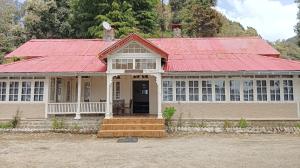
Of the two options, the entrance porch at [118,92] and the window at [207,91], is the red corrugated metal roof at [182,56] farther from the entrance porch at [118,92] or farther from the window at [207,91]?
the entrance porch at [118,92]

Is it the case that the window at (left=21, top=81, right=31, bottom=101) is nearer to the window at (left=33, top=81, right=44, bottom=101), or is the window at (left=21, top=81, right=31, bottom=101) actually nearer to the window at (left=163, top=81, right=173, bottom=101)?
the window at (left=33, top=81, right=44, bottom=101)

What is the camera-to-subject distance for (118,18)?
96.5 feet

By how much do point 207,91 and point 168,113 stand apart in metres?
2.34

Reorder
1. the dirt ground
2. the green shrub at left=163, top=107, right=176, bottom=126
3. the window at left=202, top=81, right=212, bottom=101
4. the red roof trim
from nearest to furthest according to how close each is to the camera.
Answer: the dirt ground → the red roof trim → the green shrub at left=163, top=107, right=176, bottom=126 → the window at left=202, top=81, right=212, bottom=101

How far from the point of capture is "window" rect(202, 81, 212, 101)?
15.1m

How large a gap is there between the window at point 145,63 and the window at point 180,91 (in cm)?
166

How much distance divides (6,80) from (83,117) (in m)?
4.42

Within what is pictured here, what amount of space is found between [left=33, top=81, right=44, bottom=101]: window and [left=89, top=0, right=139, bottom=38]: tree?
13.5 meters

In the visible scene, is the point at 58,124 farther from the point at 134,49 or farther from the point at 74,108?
the point at 134,49

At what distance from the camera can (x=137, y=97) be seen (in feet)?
57.7

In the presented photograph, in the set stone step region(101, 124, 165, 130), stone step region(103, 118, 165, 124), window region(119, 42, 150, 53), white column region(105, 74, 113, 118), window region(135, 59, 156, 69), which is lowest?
stone step region(101, 124, 165, 130)

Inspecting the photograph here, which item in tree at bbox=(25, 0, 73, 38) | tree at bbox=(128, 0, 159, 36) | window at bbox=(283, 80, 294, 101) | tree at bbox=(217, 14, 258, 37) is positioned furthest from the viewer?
tree at bbox=(217, 14, 258, 37)

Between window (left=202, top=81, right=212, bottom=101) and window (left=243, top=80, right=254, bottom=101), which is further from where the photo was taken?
window (left=202, top=81, right=212, bottom=101)

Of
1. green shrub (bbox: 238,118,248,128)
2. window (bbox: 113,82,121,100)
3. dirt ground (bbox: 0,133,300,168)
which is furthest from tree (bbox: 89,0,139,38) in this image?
dirt ground (bbox: 0,133,300,168)
